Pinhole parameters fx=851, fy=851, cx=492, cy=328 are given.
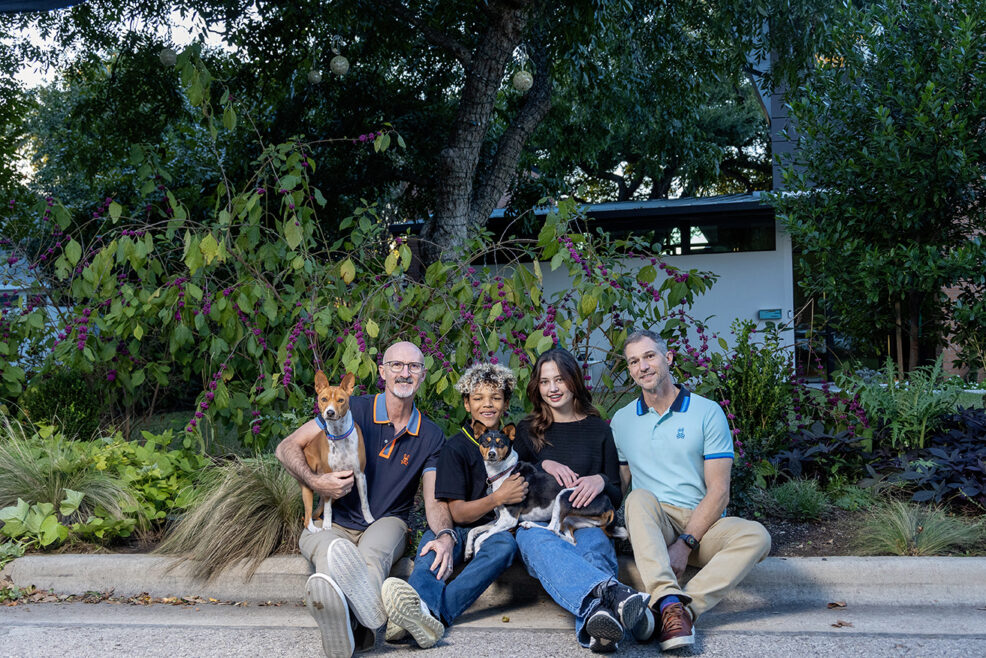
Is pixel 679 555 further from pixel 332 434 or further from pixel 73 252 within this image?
pixel 73 252

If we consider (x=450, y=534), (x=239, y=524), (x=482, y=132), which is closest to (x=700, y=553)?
(x=450, y=534)

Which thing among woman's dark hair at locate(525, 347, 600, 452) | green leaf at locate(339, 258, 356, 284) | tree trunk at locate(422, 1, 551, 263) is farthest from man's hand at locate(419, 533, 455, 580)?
tree trunk at locate(422, 1, 551, 263)

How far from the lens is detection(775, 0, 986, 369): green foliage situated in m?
7.36

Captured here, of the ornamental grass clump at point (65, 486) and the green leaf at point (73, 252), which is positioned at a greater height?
the green leaf at point (73, 252)

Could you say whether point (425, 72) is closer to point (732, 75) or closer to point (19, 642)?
point (732, 75)

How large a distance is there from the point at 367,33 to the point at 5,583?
7.89 m

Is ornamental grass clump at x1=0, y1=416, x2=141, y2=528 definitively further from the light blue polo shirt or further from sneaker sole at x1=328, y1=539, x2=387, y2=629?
the light blue polo shirt

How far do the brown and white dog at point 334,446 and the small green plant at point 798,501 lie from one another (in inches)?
104

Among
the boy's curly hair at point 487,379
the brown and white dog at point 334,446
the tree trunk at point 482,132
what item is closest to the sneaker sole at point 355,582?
the brown and white dog at point 334,446

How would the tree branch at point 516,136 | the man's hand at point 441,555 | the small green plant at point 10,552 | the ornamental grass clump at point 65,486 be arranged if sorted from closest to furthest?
the man's hand at point 441,555, the small green plant at point 10,552, the ornamental grass clump at point 65,486, the tree branch at point 516,136

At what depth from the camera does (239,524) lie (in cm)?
483

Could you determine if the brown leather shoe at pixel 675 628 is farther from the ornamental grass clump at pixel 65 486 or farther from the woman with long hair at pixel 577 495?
the ornamental grass clump at pixel 65 486

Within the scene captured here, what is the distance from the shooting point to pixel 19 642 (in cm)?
401

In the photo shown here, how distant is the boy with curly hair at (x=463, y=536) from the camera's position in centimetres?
377
